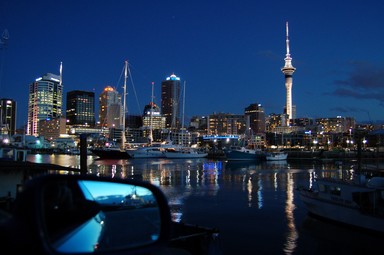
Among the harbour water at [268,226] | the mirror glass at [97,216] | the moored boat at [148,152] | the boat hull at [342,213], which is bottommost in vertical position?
the harbour water at [268,226]

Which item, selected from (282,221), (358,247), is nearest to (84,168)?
(282,221)

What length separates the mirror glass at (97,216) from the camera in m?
→ 2.25

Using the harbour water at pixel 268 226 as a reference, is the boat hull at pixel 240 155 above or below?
above

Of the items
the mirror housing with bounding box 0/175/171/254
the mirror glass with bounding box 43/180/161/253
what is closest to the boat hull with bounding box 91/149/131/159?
the mirror glass with bounding box 43/180/161/253

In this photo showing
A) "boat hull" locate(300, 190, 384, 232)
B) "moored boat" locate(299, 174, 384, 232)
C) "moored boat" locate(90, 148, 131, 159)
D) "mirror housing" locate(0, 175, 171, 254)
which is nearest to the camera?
"mirror housing" locate(0, 175, 171, 254)

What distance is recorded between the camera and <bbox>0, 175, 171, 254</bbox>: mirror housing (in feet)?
6.41

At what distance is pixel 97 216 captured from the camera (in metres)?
2.96

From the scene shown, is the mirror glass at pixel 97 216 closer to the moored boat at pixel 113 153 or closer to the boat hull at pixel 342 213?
the boat hull at pixel 342 213

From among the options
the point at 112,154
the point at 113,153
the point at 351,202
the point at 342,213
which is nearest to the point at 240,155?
the point at 113,153

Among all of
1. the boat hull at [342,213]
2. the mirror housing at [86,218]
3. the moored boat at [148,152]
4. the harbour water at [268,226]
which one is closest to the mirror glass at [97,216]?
the mirror housing at [86,218]

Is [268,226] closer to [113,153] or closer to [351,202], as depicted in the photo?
[351,202]

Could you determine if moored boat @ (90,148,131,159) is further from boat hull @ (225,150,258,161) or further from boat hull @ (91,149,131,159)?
boat hull @ (225,150,258,161)

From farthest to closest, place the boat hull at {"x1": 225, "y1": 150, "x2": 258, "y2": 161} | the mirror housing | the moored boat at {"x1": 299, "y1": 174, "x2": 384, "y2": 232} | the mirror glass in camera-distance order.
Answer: the boat hull at {"x1": 225, "y1": 150, "x2": 258, "y2": 161}, the moored boat at {"x1": 299, "y1": 174, "x2": 384, "y2": 232}, the mirror glass, the mirror housing

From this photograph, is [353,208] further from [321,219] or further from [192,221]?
[192,221]
